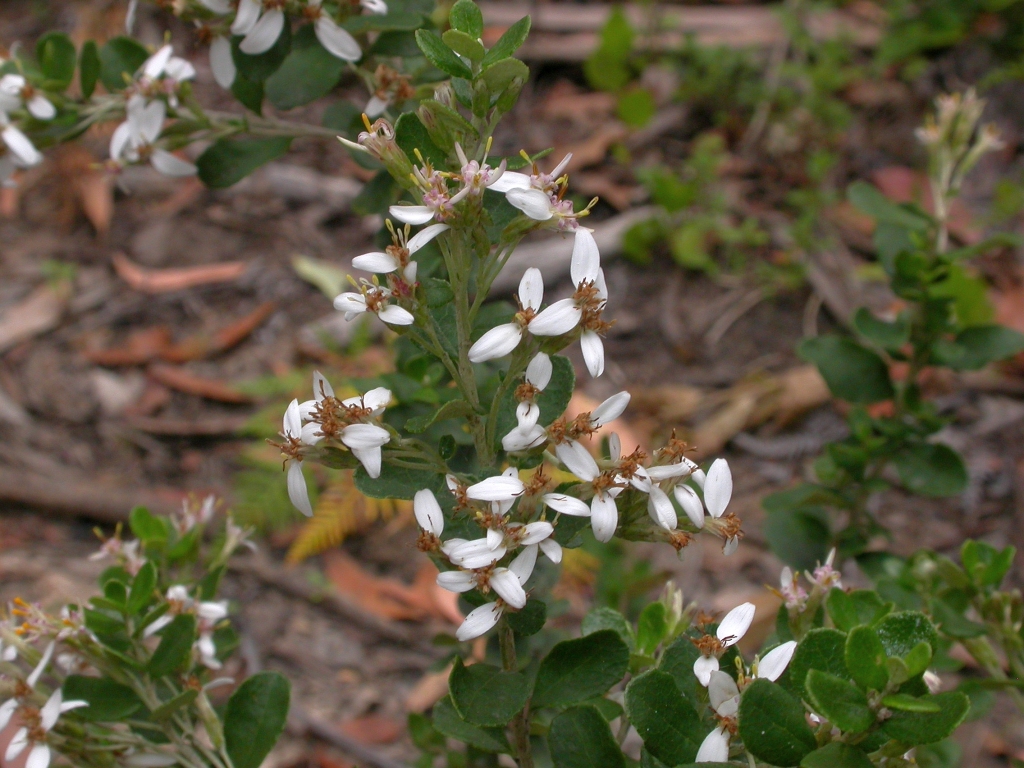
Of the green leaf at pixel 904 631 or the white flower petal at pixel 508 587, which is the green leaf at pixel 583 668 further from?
the green leaf at pixel 904 631

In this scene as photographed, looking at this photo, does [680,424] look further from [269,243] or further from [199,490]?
[269,243]

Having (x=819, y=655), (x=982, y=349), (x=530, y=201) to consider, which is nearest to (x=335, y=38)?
(x=530, y=201)

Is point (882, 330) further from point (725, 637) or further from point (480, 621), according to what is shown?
point (480, 621)

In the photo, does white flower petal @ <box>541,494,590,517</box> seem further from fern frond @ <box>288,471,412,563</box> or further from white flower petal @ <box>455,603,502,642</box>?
fern frond @ <box>288,471,412,563</box>

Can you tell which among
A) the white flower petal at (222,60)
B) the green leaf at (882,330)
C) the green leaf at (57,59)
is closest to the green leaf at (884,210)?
the green leaf at (882,330)

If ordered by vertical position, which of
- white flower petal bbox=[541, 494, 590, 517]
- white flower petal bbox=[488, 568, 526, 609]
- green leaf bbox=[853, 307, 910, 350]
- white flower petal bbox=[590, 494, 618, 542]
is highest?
white flower petal bbox=[541, 494, 590, 517]

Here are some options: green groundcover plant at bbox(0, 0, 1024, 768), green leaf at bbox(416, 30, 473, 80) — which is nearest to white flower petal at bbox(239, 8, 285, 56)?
green groundcover plant at bbox(0, 0, 1024, 768)

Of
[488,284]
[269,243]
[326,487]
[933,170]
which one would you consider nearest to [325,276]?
[269,243]
